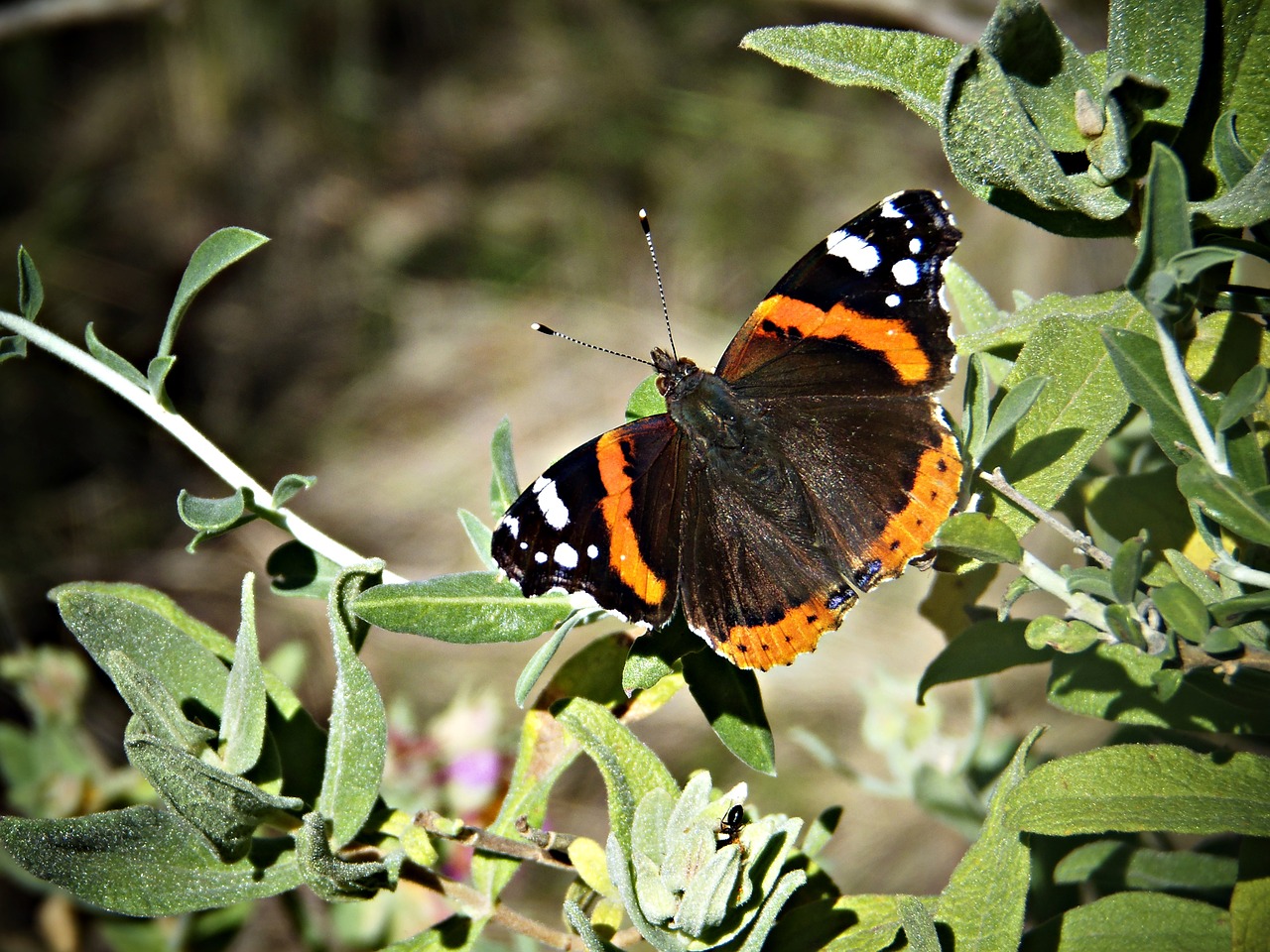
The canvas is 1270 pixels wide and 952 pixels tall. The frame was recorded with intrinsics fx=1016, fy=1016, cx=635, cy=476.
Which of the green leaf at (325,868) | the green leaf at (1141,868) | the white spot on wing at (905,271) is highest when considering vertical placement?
the white spot on wing at (905,271)

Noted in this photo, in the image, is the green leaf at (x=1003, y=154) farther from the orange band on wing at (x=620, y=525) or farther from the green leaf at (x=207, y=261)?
the green leaf at (x=207, y=261)

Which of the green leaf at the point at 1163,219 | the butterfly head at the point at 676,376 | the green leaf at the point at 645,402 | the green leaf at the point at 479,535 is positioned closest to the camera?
the green leaf at the point at 1163,219

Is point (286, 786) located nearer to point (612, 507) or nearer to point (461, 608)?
point (461, 608)

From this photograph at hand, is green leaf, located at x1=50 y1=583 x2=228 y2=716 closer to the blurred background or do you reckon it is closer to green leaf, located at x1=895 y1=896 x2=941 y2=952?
green leaf, located at x1=895 y1=896 x2=941 y2=952

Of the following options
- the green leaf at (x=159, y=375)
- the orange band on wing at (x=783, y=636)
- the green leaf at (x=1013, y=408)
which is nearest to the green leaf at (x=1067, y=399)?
the green leaf at (x=1013, y=408)

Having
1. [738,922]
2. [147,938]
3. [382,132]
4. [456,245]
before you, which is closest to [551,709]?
[738,922]

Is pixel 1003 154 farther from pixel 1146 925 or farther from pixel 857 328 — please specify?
pixel 1146 925

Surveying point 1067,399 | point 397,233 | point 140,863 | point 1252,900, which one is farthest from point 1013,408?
point 397,233

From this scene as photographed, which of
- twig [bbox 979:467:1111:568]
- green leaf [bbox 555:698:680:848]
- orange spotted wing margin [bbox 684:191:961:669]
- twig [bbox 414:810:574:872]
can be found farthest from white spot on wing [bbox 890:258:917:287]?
twig [bbox 414:810:574:872]
